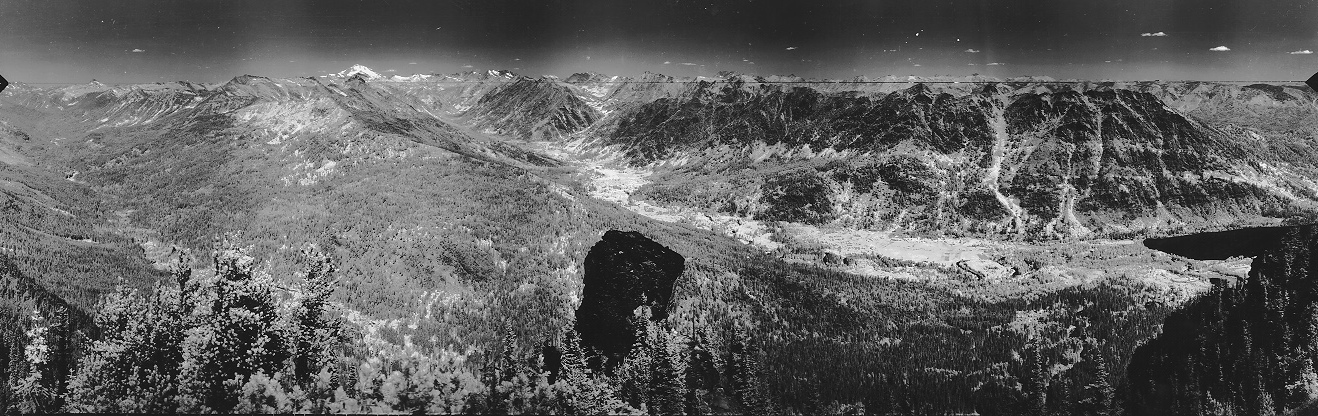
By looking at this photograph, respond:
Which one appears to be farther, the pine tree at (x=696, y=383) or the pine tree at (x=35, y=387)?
the pine tree at (x=696, y=383)

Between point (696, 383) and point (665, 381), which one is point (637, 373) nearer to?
point (665, 381)

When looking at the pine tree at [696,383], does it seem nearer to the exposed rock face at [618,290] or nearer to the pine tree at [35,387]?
the exposed rock face at [618,290]

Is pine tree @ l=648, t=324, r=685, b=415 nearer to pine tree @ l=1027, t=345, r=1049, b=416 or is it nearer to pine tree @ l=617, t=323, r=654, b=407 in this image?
pine tree @ l=617, t=323, r=654, b=407

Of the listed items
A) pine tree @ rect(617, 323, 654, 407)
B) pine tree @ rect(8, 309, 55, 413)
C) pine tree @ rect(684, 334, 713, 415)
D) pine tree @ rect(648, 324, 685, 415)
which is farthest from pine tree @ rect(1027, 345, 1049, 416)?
pine tree @ rect(8, 309, 55, 413)

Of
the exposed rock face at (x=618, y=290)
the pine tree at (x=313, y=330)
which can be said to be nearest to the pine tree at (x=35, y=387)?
the pine tree at (x=313, y=330)

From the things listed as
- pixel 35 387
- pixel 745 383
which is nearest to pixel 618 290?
pixel 745 383

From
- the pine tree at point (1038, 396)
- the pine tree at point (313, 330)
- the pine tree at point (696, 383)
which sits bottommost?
the pine tree at point (1038, 396)
